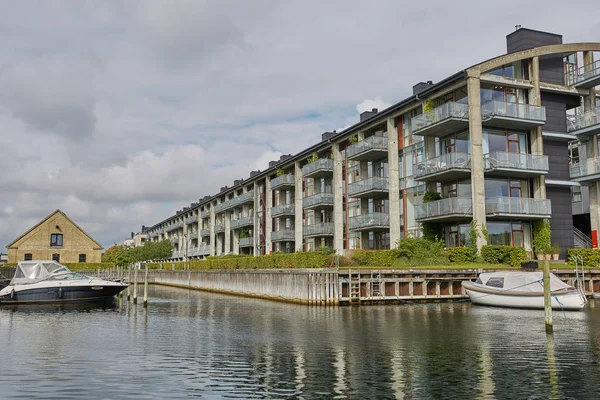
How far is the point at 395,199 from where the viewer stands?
149 feet

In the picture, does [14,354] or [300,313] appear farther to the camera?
[300,313]

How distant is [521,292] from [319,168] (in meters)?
30.1

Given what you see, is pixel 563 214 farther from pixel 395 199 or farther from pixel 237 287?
pixel 237 287

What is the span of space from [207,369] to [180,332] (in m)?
7.97

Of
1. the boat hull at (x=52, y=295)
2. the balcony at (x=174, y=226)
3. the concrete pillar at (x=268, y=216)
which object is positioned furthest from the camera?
the balcony at (x=174, y=226)

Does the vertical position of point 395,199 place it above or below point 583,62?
below

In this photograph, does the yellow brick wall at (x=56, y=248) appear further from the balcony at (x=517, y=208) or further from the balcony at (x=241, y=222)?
the balcony at (x=517, y=208)

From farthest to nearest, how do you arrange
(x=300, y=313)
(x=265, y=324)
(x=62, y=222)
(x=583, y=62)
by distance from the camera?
1. (x=62, y=222)
2. (x=583, y=62)
3. (x=300, y=313)
4. (x=265, y=324)

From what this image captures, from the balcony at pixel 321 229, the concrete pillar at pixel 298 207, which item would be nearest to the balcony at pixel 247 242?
the concrete pillar at pixel 298 207

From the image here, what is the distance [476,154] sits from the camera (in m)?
37.5

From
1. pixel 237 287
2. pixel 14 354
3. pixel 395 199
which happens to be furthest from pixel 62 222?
pixel 14 354

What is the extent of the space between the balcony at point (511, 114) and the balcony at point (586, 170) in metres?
5.13

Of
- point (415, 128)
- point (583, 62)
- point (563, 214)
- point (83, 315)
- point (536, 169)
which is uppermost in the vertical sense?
point (583, 62)

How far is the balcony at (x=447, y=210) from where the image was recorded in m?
37.4
